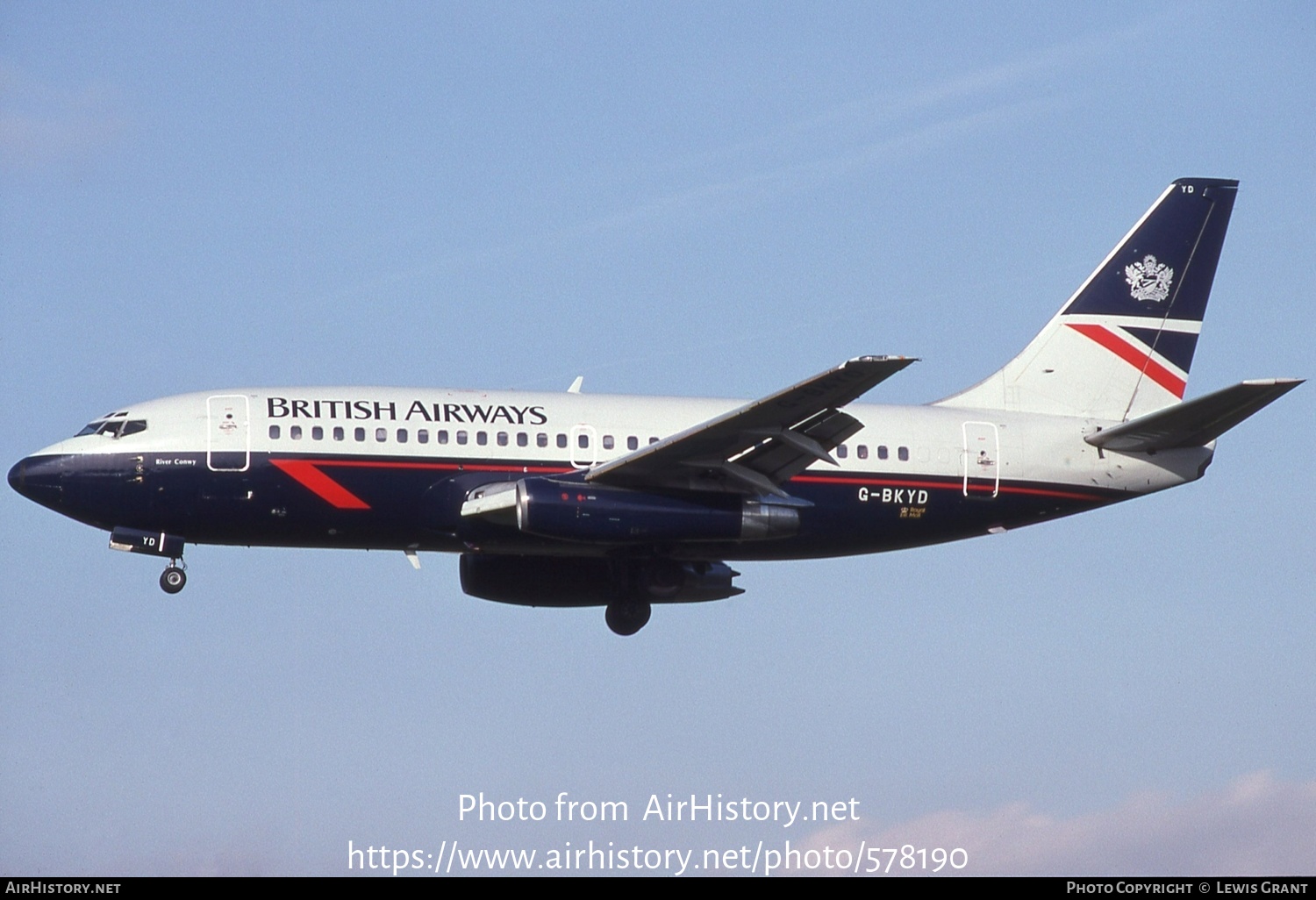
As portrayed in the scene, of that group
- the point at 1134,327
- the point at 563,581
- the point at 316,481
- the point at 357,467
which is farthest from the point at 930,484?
the point at 316,481

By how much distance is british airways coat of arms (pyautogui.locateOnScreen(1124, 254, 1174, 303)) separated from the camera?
48531 millimetres

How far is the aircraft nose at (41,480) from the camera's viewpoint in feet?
134

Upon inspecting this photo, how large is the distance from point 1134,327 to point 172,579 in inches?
926

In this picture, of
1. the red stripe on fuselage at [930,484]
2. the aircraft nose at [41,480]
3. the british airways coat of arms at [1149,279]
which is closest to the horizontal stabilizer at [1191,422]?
the red stripe on fuselage at [930,484]

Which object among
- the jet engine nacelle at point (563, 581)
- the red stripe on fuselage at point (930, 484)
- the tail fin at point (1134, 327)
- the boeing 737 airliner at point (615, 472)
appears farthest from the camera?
the tail fin at point (1134, 327)

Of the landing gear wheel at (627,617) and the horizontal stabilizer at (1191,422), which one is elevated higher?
the horizontal stabilizer at (1191,422)

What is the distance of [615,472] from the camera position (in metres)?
41.2

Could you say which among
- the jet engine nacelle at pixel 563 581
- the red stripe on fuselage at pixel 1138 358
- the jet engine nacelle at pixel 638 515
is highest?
the red stripe on fuselage at pixel 1138 358

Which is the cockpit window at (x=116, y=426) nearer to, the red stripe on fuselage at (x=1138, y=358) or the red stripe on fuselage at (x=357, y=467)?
the red stripe on fuselage at (x=357, y=467)

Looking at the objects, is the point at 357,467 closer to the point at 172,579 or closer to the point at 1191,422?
the point at 172,579

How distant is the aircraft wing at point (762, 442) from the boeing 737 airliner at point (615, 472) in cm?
5
